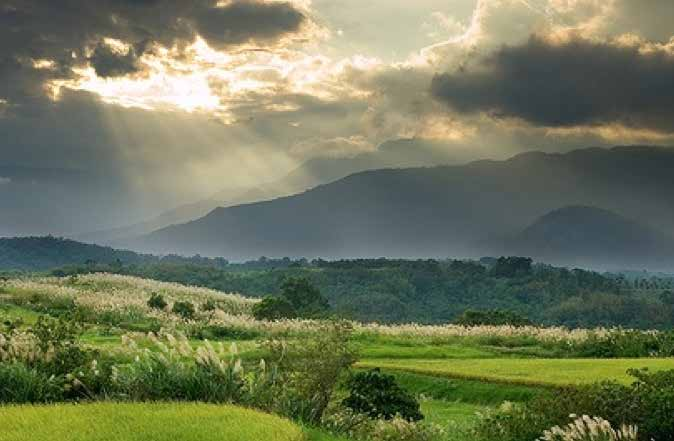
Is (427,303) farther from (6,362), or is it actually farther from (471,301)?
(6,362)

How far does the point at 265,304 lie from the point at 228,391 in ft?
169

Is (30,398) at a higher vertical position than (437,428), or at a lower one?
higher

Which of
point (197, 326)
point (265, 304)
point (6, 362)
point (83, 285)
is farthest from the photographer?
point (83, 285)

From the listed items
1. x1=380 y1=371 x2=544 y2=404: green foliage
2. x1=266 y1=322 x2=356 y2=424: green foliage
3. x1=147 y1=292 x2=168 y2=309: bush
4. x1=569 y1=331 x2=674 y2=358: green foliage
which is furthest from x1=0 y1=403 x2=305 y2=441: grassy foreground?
x1=147 y1=292 x2=168 y2=309: bush

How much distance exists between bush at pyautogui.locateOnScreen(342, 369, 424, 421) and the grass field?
22.6 feet

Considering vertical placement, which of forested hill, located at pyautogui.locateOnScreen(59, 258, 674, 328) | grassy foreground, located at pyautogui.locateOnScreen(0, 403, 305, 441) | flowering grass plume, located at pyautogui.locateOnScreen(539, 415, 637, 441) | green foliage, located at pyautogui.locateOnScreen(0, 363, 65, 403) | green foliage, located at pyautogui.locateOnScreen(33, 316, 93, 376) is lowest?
forested hill, located at pyautogui.locateOnScreen(59, 258, 674, 328)

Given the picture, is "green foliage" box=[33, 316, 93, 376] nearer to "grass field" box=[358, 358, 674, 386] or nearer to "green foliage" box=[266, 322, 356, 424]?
"green foliage" box=[266, 322, 356, 424]

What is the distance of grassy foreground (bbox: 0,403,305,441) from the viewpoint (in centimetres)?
1263

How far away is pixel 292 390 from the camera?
16.8 meters

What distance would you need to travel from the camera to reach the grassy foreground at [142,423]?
1263 cm

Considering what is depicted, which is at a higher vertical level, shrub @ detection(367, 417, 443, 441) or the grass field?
shrub @ detection(367, 417, 443, 441)

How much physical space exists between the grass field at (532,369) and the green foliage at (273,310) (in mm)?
29240

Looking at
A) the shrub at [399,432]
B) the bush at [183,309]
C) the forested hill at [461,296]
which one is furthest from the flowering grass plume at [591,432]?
the forested hill at [461,296]

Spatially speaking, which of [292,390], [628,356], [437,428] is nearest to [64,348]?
[292,390]
